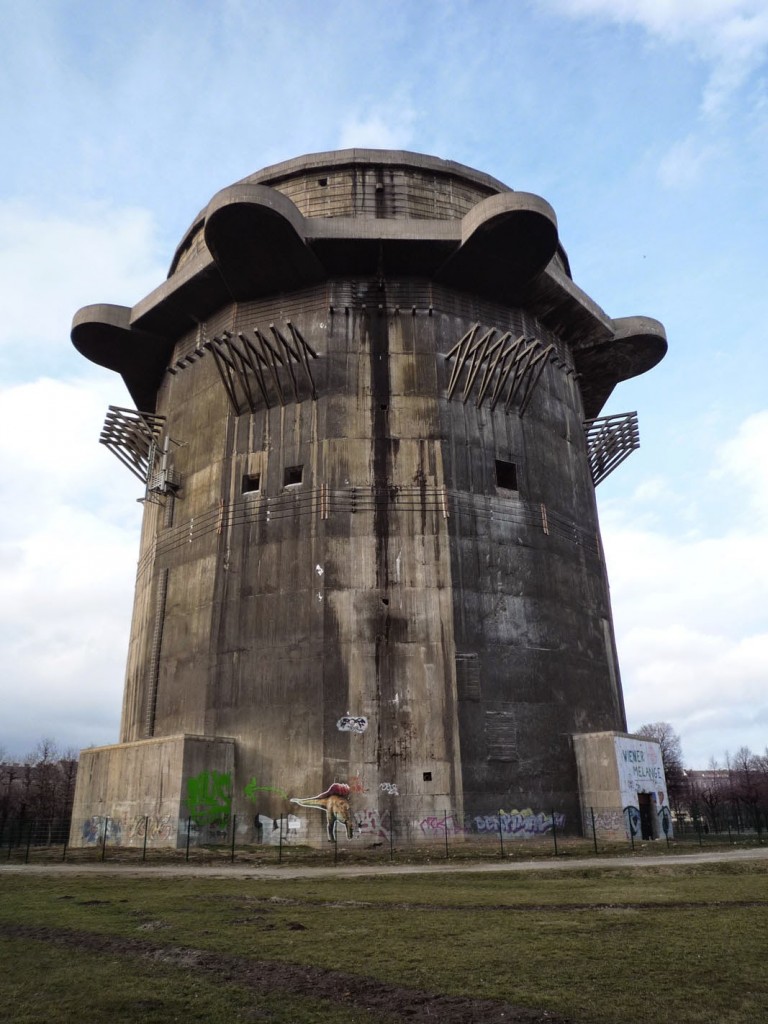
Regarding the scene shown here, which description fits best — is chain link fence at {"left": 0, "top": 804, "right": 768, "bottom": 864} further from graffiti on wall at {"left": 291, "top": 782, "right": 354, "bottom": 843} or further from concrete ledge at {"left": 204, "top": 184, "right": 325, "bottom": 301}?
concrete ledge at {"left": 204, "top": 184, "right": 325, "bottom": 301}

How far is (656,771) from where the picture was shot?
30766 millimetres

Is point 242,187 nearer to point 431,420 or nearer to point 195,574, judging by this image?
point 431,420

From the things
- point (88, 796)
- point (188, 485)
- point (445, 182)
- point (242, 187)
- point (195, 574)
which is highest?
point (445, 182)

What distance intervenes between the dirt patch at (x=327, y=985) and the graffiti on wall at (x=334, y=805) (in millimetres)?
16335

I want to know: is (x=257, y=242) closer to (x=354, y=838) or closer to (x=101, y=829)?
(x=354, y=838)

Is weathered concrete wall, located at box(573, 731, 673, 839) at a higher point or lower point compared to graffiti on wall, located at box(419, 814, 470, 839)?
higher

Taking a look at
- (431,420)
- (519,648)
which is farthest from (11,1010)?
(431,420)

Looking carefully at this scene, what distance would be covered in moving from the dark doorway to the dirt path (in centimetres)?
684

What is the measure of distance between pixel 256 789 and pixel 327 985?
20.7 meters

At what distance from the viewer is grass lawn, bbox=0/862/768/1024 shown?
712 centimetres

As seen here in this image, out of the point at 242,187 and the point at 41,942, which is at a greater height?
the point at 242,187

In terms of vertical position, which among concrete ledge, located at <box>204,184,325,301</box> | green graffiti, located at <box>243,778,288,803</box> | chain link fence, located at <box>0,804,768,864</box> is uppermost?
concrete ledge, located at <box>204,184,325,301</box>

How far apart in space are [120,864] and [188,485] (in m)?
16.5

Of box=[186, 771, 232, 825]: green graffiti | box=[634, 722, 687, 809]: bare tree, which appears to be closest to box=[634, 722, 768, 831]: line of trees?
box=[634, 722, 687, 809]: bare tree
